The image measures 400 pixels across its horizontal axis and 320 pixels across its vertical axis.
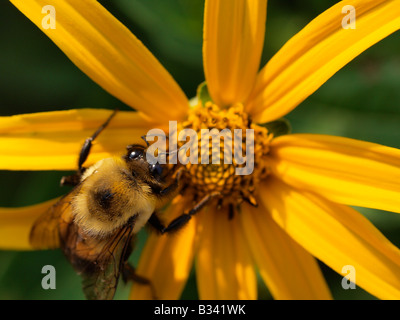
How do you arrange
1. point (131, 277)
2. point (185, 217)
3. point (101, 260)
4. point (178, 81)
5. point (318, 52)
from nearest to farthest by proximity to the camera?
1. point (318, 52)
2. point (101, 260)
3. point (185, 217)
4. point (131, 277)
5. point (178, 81)

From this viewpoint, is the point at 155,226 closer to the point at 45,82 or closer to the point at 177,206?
the point at 177,206

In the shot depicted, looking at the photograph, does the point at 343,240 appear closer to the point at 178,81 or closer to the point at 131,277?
the point at 131,277

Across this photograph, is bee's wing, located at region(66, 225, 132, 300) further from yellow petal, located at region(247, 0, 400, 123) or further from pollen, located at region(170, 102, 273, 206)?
yellow petal, located at region(247, 0, 400, 123)

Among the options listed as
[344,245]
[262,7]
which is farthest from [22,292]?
[262,7]

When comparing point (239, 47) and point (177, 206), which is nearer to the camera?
point (239, 47)

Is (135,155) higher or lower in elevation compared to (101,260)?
higher

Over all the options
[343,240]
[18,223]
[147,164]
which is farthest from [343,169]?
[18,223]

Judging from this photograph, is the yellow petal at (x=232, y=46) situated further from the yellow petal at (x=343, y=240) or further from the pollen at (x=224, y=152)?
the yellow petal at (x=343, y=240)
